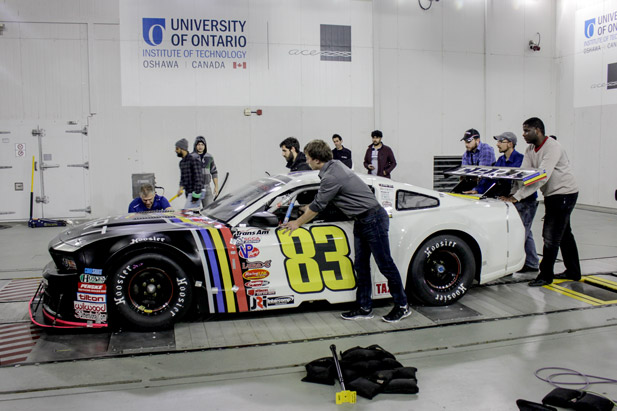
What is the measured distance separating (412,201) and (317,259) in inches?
47.7

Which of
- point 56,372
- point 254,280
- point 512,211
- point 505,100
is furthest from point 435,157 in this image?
point 56,372

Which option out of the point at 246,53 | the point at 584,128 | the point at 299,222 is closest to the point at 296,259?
the point at 299,222

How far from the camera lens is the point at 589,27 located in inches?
593

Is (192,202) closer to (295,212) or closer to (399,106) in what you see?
(295,212)

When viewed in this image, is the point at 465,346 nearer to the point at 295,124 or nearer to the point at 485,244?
the point at 485,244

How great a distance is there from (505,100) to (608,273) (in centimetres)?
918

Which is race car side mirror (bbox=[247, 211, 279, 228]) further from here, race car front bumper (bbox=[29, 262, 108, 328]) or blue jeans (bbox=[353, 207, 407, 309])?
race car front bumper (bbox=[29, 262, 108, 328])

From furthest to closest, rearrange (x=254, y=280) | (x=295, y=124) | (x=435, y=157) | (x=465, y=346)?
(x=435, y=157) < (x=295, y=124) < (x=254, y=280) < (x=465, y=346)

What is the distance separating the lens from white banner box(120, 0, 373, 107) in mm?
13047

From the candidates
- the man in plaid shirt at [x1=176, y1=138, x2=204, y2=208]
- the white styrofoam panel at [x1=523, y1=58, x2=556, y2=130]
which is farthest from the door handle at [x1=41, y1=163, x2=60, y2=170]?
the white styrofoam panel at [x1=523, y1=58, x2=556, y2=130]

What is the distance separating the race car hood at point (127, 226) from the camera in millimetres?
5219

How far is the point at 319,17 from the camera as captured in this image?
14.1 meters

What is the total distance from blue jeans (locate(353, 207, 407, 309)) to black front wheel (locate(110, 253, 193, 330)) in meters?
1.59

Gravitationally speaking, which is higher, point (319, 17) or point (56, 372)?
point (319, 17)
